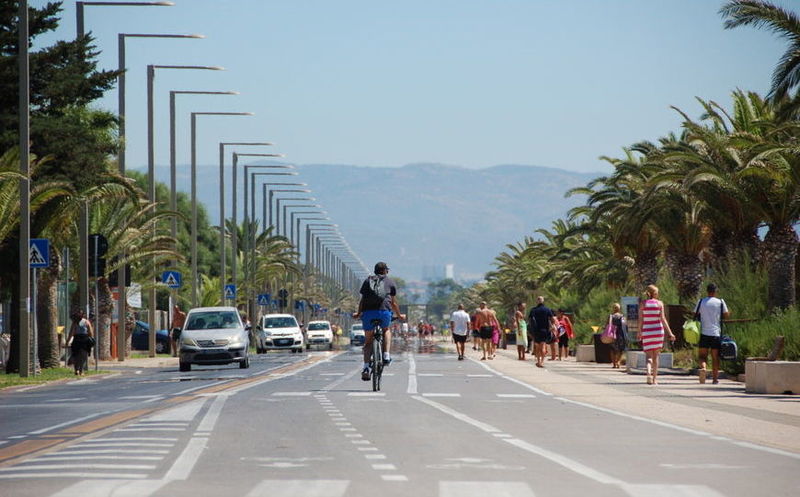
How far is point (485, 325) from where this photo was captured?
53250 millimetres

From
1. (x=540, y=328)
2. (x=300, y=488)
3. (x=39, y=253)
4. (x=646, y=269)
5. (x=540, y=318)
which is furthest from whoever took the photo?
(x=646, y=269)

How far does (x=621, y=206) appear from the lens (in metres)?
54.1

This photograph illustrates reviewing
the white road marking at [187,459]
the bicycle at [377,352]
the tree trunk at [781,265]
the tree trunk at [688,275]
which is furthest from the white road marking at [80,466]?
the tree trunk at [688,275]

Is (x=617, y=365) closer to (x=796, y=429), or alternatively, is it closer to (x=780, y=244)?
(x=780, y=244)

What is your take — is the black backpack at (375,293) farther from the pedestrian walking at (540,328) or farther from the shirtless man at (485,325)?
the shirtless man at (485,325)

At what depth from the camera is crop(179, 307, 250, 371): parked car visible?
4153cm

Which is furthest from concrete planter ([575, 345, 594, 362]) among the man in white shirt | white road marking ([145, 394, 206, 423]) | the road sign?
white road marking ([145, 394, 206, 423])

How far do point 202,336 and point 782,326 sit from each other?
639 inches

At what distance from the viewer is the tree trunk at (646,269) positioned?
58.0 metres

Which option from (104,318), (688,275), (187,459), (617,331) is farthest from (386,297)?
(104,318)

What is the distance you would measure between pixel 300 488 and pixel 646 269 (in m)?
47.8

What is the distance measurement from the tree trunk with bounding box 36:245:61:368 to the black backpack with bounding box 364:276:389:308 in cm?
2022

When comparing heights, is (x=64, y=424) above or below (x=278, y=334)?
below

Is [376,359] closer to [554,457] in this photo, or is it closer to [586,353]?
[554,457]
